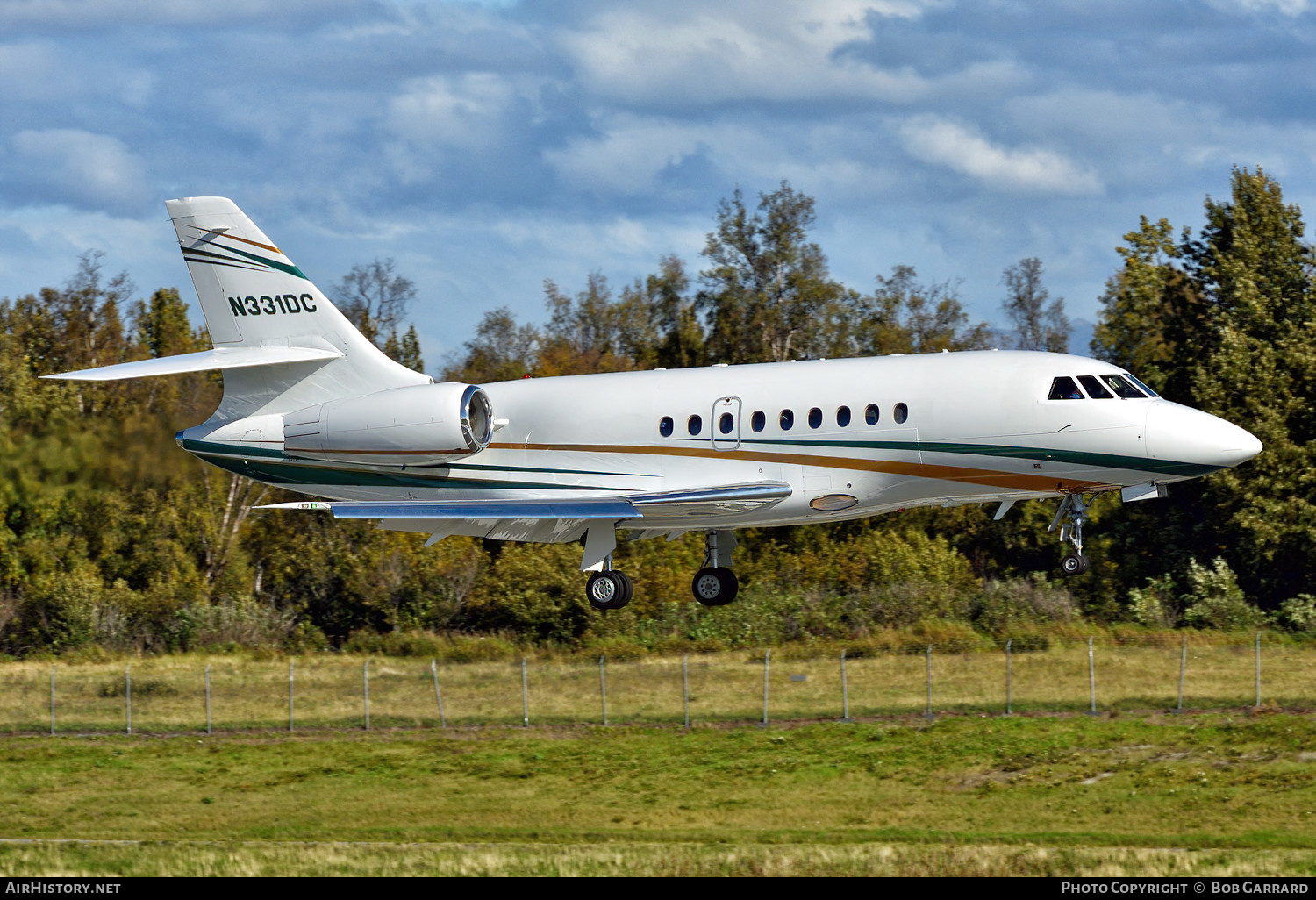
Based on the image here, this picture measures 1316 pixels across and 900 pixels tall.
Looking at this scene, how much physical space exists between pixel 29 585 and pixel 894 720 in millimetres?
35182

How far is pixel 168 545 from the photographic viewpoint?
62.6 meters

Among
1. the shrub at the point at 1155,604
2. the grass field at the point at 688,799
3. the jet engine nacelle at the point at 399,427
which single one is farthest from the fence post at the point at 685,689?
the shrub at the point at 1155,604

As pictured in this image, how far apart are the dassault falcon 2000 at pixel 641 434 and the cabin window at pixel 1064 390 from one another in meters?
0.03

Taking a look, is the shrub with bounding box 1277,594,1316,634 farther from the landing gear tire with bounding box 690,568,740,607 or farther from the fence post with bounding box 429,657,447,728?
the fence post with bounding box 429,657,447,728

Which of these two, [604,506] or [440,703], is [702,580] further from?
[440,703]

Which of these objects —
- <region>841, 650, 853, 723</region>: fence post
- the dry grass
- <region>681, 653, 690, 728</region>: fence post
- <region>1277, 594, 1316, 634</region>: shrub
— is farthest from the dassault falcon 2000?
<region>1277, 594, 1316, 634</region>: shrub

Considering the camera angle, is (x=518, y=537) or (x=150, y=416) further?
(x=150, y=416)

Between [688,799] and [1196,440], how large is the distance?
15.7m

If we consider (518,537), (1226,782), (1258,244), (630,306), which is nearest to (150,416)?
(518,537)

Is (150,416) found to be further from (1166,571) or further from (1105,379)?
(1166,571)

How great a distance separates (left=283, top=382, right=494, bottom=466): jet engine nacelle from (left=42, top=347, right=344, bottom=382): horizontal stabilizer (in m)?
1.38

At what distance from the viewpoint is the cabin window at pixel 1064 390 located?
2811 cm

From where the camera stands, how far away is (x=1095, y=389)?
1106 inches

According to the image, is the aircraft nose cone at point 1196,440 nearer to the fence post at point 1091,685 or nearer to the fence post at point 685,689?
the fence post at point 1091,685
